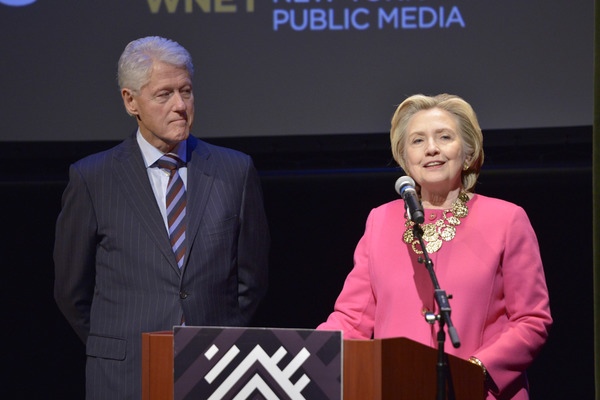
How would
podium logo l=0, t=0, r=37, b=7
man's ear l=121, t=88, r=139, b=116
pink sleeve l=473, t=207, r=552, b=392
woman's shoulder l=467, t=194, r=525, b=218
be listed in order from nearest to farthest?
1. pink sleeve l=473, t=207, r=552, b=392
2. woman's shoulder l=467, t=194, r=525, b=218
3. man's ear l=121, t=88, r=139, b=116
4. podium logo l=0, t=0, r=37, b=7

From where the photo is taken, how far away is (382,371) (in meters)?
1.73

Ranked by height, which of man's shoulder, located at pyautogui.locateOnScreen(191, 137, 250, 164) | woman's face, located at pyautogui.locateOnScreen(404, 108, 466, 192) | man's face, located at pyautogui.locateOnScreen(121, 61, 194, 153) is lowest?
woman's face, located at pyautogui.locateOnScreen(404, 108, 466, 192)

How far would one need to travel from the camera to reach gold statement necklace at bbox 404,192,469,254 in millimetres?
2404

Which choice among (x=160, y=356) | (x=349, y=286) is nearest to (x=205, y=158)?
(x=349, y=286)

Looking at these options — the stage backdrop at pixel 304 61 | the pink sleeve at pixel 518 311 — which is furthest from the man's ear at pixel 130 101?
the stage backdrop at pixel 304 61

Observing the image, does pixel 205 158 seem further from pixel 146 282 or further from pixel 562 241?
pixel 562 241

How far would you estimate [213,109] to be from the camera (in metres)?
4.61

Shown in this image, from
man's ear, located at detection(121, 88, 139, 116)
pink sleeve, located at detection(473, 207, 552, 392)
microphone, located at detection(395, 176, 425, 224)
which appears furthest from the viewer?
man's ear, located at detection(121, 88, 139, 116)

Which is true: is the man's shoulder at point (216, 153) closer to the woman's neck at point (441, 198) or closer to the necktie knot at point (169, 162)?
the necktie knot at point (169, 162)

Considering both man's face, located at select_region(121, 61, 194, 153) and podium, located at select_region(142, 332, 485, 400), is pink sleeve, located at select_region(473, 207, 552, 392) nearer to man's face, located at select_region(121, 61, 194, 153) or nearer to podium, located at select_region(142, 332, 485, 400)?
podium, located at select_region(142, 332, 485, 400)

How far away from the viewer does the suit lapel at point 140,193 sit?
2.67 meters

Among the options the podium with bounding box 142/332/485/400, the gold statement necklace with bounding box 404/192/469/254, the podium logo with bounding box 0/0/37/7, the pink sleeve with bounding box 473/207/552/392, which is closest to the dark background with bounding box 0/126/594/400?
the podium logo with bounding box 0/0/37/7

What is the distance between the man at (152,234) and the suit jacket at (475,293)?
488 mm

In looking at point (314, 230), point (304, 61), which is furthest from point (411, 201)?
point (314, 230)
